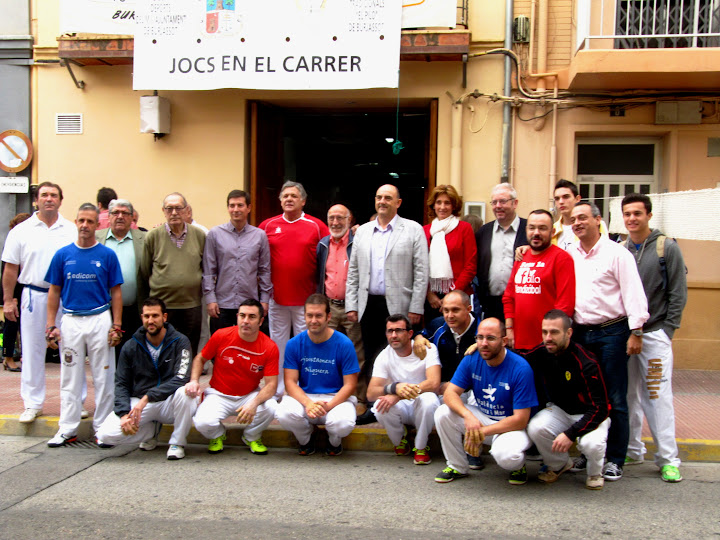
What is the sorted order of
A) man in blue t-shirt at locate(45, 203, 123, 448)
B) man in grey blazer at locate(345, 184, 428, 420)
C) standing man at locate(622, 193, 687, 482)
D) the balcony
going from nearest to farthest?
standing man at locate(622, 193, 687, 482), man in blue t-shirt at locate(45, 203, 123, 448), man in grey blazer at locate(345, 184, 428, 420), the balcony

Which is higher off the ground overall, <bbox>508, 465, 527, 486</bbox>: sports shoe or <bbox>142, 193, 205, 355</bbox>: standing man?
<bbox>142, 193, 205, 355</bbox>: standing man

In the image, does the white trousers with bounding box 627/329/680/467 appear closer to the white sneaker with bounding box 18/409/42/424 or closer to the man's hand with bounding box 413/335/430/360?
the man's hand with bounding box 413/335/430/360

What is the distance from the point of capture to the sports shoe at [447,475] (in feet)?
16.9

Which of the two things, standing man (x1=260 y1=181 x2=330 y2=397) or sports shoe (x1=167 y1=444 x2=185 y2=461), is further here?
standing man (x1=260 y1=181 x2=330 y2=397)

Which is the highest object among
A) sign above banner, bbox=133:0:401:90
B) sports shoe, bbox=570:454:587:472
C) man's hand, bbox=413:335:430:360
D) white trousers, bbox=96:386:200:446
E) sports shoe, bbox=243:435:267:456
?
sign above banner, bbox=133:0:401:90

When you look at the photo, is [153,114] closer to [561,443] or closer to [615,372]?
[615,372]

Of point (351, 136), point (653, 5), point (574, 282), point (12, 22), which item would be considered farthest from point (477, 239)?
point (12, 22)

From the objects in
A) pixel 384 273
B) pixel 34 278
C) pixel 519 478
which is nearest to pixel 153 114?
pixel 34 278

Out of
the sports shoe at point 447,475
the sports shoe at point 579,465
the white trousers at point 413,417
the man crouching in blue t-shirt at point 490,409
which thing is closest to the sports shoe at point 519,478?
the man crouching in blue t-shirt at point 490,409

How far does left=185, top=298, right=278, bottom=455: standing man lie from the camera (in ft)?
19.2

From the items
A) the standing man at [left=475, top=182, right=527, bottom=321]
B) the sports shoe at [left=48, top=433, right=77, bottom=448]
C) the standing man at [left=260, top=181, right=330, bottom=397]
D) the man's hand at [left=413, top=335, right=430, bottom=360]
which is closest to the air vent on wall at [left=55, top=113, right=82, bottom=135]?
the standing man at [left=260, top=181, right=330, bottom=397]

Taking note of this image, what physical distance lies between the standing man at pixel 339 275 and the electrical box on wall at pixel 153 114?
4071mm

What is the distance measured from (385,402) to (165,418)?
1.86m

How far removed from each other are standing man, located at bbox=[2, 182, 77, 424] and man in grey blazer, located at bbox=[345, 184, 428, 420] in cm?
278
